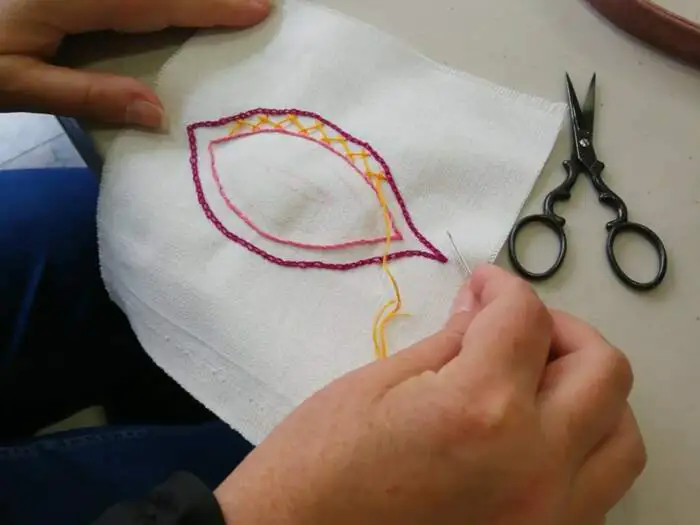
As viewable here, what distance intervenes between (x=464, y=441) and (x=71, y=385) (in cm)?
46

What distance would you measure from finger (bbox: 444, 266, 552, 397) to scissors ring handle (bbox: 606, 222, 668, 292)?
128mm

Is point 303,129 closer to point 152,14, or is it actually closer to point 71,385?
point 152,14

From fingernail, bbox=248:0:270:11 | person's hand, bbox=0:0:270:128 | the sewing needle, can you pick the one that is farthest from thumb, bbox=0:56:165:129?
the sewing needle

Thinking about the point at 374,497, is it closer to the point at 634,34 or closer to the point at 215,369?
the point at 215,369

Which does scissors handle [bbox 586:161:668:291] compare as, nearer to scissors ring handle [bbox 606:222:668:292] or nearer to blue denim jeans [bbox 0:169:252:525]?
scissors ring handle [bbox 606:222:668:292]

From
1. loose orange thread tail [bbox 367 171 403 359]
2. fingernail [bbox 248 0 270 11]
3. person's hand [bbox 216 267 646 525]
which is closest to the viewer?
person's hand [bbox 216 267 646 525]

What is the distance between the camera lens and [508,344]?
1.35ft

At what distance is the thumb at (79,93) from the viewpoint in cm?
56

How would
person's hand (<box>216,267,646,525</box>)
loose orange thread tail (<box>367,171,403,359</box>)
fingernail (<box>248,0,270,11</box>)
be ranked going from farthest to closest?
fingernail (<box>248,0,270,11</box>) → loose orange thread tail (<box>367,171,403,359</box>) → person's hand (<box>216,267,646,525</box>)

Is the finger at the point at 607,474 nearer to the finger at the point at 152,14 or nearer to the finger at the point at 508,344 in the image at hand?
the finger at the point at 508,344

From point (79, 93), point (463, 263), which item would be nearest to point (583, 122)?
point (463, 263)

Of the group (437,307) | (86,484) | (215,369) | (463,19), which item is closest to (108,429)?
(86,484)

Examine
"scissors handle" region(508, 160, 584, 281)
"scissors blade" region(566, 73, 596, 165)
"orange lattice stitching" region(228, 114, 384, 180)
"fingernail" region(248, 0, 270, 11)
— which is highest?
"scissors blade" region(566, 73, 596, 165)

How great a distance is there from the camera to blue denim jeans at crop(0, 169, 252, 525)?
584 mm
